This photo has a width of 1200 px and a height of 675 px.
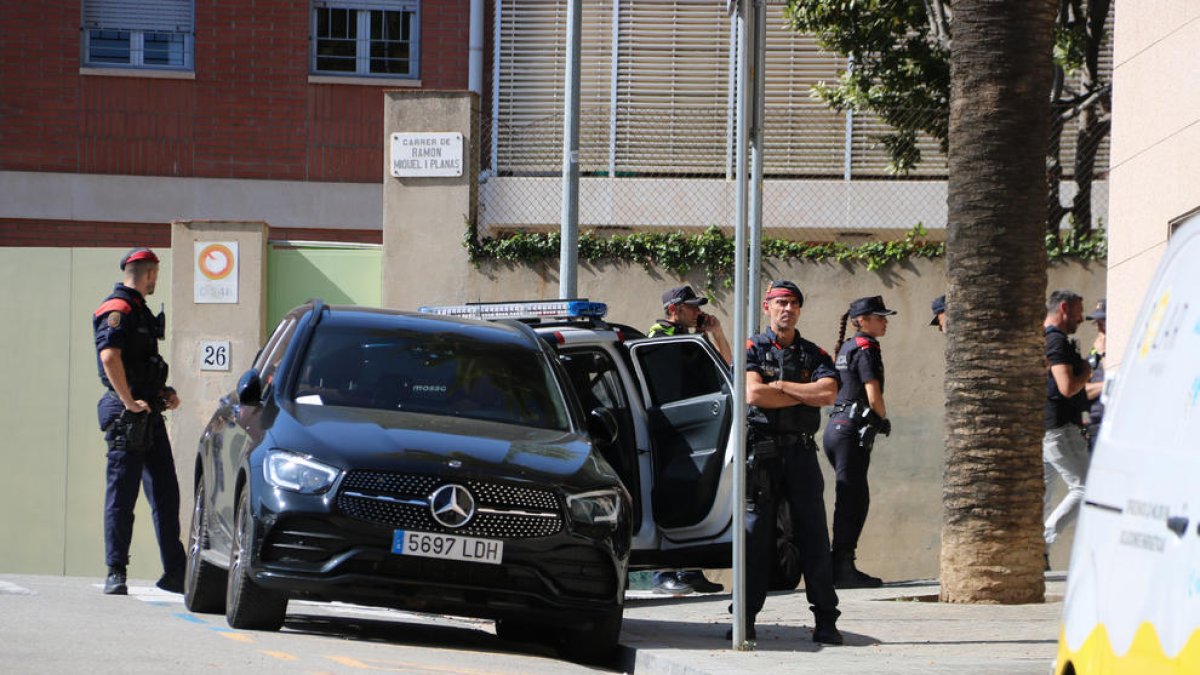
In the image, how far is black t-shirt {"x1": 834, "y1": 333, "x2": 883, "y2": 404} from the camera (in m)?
13.6

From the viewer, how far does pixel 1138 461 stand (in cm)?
505

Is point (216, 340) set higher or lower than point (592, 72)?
lower

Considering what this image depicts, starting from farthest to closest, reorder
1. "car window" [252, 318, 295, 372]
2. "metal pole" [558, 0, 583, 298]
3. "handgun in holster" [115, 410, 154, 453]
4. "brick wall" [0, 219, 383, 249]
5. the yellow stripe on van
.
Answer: "brick wall" [0, 219, 383, 249]
"metal pole" [558, 0, 583, 298]
"handgun in holster" [115, 410, 154, 453]
"car window" [252, 318, 295, 372]
the yellow stripe on van

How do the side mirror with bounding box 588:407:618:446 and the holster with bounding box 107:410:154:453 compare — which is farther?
the holster with bounding box 107:410:154:453

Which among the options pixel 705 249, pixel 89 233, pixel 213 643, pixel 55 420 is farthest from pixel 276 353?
pixel 89 233

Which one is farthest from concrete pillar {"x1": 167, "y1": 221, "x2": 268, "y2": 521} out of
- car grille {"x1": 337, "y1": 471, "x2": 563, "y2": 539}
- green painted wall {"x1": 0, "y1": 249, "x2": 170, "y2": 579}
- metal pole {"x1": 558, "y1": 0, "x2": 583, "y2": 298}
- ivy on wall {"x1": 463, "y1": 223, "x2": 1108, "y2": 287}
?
car grille {"x1": 337, "y1": 471, "x2": 563, "y2": 539}

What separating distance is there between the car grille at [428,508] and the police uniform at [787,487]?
1178 mm

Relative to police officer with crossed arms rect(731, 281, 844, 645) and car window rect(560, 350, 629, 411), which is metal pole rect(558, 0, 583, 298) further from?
police officer with crossed arms rect(731, 281, 844, 645)

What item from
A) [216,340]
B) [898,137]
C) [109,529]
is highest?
[898,137]

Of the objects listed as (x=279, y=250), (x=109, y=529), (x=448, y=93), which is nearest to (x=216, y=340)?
(x=279, y=250)

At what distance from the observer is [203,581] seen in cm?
1056

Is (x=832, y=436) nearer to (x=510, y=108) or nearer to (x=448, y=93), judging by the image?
(x=448, y=93)

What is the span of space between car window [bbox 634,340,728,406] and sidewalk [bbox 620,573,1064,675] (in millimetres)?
1339

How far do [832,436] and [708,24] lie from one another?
1130 centimetres
